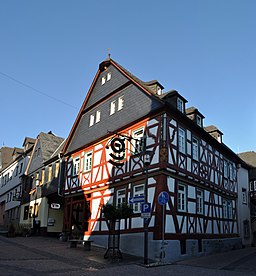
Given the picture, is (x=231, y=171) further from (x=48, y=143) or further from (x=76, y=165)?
(x=48, y=143)

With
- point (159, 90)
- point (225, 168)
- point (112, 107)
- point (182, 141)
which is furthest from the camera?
point (225, 168)

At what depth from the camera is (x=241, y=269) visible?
13.3m

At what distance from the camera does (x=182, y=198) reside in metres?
17.5

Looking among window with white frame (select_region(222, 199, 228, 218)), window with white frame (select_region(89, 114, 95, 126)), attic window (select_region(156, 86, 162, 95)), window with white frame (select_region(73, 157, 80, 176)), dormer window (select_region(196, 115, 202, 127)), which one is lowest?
window with white frame (select_region(222, 199, 228, 218))

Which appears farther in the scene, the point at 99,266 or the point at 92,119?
the point at 92,119

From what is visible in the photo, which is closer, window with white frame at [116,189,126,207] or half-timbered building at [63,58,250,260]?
half-timbered building at [63,58,250,260]

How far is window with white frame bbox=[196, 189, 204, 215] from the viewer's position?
1891 centimetres

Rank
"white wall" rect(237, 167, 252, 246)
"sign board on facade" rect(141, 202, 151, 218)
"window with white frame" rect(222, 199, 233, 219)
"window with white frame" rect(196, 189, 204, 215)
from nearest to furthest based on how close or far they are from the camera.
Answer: "sign board on facade" rect(141, 202, 151, 218) → "window with white frame" rect(196, 189, 204, 215) → "window with white frame" rect(222, 199, 233, 219) → "white wall" rect(237, 167, 252, 246)

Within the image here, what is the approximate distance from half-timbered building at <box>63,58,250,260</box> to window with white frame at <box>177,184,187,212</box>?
5 cm

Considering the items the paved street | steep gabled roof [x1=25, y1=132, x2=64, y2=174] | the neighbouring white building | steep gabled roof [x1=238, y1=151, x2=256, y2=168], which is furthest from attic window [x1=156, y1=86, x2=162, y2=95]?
the neighbouring white building

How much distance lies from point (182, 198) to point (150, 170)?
2.34m

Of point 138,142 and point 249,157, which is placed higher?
point 249,157

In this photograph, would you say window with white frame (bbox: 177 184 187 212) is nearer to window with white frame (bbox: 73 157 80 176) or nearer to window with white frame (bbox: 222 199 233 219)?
window with white frame (bbox: 222 199 233 219)

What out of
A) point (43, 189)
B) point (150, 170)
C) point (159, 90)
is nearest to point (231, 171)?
point (159, 90)
